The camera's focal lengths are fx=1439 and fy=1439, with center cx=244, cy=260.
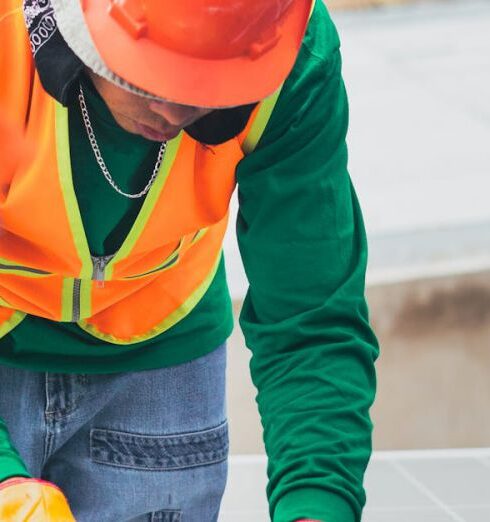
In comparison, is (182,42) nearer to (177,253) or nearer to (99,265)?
(99,265)

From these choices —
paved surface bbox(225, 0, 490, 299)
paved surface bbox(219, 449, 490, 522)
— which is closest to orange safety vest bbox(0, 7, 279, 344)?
paved surface bbox(219, 449, 490, 522)

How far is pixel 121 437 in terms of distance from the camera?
89.8 inches

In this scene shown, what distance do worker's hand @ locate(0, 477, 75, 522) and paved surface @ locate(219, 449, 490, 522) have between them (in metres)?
1.55

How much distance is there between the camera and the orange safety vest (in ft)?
5.90

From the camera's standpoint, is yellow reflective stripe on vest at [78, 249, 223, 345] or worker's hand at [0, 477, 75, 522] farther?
yellow reflective stripe on vest at [78, 249, 223, 345]

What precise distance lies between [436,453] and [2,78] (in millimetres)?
2218

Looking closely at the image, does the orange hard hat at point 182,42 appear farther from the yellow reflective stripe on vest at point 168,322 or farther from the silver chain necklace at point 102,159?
the yellow reflective stripe on vest at point 168,322

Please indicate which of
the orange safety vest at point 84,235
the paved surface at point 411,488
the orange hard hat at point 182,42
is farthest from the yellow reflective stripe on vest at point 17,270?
the paved surface at point 411,488

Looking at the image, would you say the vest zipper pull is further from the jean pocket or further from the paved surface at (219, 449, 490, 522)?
the paved surface at (219, 449, 490, 522)

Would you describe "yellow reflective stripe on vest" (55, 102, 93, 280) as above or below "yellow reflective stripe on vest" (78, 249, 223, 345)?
above

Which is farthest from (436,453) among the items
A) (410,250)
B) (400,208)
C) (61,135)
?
(61,135)

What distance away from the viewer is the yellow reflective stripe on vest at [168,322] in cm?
218

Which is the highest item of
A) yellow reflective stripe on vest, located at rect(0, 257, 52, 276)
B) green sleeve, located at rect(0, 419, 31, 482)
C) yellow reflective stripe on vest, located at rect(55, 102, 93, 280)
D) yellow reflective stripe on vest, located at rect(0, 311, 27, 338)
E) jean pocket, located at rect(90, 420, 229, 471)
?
yellow reflective stripe on vest, located at rect(55, 102, 93, 280)

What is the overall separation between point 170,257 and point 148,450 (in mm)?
352
